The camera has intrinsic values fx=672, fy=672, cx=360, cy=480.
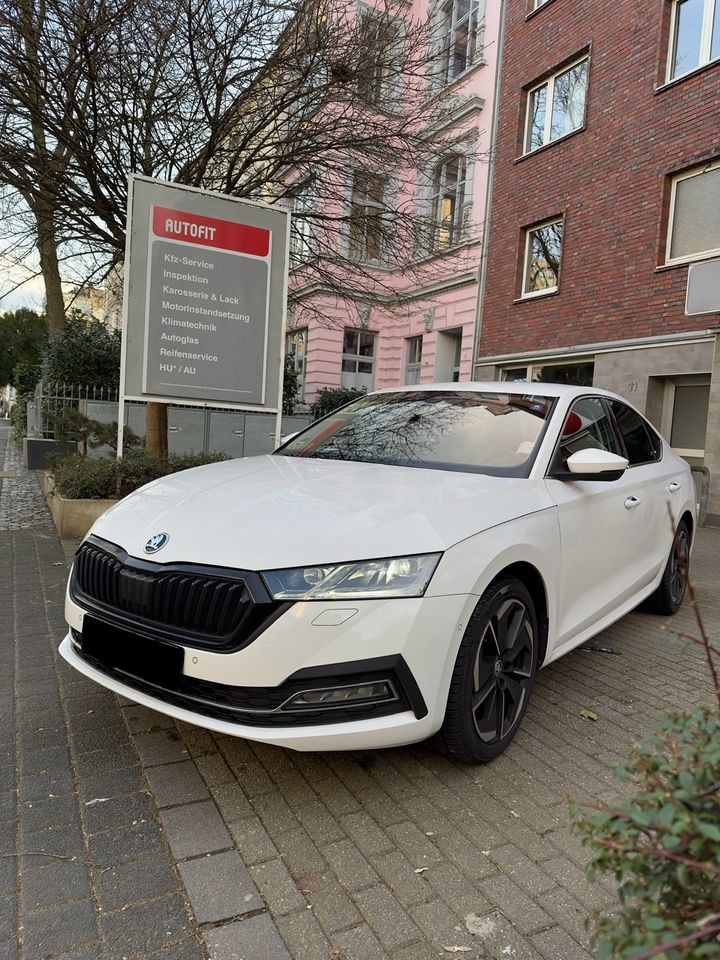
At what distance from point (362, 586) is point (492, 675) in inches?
30.0

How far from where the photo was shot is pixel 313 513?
99.5 inches

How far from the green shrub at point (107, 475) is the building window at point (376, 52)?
4770mm

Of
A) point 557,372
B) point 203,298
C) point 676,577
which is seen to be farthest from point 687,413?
point 203,298

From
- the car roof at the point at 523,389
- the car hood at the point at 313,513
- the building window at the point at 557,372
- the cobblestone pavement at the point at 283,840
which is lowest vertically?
the cobblestone pavement at the point at 283,840

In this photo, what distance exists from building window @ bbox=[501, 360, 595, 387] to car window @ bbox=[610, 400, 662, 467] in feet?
26.5

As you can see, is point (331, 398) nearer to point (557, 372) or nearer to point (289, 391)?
point (289, 391)

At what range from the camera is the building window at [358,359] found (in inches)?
812

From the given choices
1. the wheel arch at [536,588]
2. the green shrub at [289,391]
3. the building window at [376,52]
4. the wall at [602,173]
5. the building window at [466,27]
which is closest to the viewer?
the wheel arch at [536,588]

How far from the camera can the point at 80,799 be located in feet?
7.97

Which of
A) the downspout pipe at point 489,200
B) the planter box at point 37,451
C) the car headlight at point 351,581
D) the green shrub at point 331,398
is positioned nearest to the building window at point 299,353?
the green shrub at point 331,398

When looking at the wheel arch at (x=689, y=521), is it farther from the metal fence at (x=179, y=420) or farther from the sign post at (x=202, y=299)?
the metal fence at (x=179, y=420)

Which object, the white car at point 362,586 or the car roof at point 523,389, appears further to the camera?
the car roof at point 523,389

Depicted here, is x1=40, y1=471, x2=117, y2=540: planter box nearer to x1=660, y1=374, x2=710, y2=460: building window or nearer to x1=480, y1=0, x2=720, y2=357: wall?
x1=660, y1=374, x2=710, y2=460: building window

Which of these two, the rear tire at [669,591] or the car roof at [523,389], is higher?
the car roof at [523,389]
